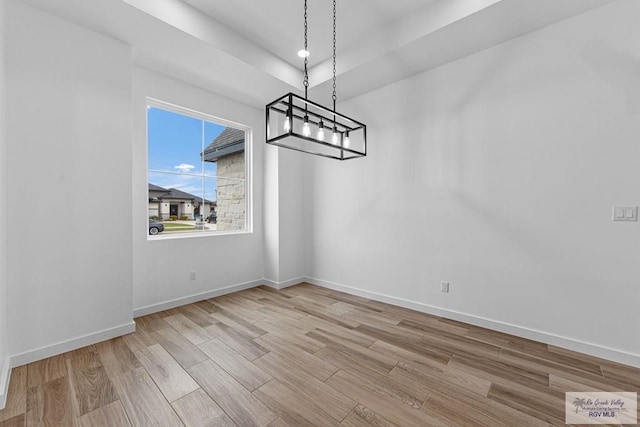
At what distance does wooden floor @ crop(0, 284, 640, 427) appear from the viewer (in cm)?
163

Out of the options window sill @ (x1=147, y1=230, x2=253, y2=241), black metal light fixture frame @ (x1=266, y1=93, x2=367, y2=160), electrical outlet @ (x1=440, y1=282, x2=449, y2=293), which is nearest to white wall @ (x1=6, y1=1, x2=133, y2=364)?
window sill @ (x1=147, y1=230, x2=253, y2=241)

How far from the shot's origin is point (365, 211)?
382cm

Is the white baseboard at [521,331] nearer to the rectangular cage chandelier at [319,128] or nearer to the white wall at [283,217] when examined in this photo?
the white wall at [283,217]

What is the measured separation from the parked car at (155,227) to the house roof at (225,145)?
1082 mm

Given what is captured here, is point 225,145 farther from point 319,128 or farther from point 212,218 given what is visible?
point 319,128

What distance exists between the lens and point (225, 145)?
4.09m

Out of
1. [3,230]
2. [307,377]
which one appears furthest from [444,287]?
[3,230]

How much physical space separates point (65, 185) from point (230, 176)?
2022mm

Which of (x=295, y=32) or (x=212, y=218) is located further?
(x=212, y=218)

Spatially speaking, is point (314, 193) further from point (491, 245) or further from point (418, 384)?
point (418, 384)

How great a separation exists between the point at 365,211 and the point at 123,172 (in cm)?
285

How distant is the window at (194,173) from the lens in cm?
337

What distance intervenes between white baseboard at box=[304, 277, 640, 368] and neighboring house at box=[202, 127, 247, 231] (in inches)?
85.7

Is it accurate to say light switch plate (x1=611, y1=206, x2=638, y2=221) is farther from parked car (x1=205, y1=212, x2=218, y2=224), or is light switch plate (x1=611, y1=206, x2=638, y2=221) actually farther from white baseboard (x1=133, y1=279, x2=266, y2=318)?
parked car (x1=205, y1=212, x2=218, y2=224)
